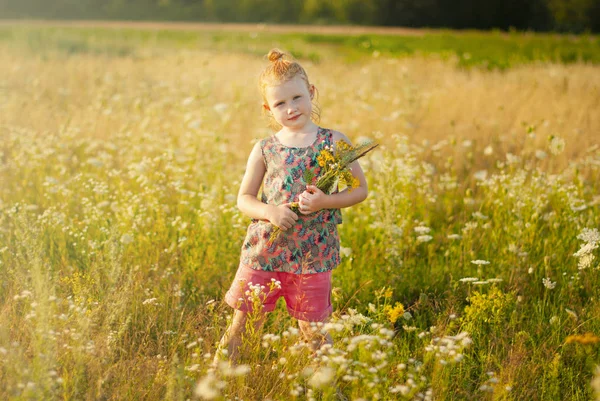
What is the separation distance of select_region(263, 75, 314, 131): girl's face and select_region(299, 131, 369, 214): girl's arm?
19cm

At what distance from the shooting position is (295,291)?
303 cm

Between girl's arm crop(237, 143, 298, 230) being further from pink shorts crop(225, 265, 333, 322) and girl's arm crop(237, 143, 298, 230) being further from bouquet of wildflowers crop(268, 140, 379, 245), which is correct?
pink shorts crop(225, 265, 333, 322)

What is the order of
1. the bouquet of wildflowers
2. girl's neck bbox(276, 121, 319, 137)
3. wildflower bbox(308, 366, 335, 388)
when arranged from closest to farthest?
wildflower bbox(308, 366, 335, 388)
the bouquet of wildflowers
girl's neck bbox(276, 121, 319, 137)

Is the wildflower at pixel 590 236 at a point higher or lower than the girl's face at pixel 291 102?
lower

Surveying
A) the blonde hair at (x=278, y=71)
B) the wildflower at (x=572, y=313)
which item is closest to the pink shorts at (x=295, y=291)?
the blonde hair at (x=278, y=71)

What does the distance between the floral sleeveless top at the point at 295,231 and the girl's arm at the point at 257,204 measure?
2.8 inches

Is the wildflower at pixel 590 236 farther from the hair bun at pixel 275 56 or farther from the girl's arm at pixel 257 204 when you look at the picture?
the hair bun at pixel 275 56

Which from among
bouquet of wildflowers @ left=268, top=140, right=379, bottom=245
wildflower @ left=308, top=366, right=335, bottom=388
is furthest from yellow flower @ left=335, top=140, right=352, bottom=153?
wildflower @ left=308, top=366, right=335, bottom=388

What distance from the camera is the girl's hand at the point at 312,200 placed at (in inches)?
109

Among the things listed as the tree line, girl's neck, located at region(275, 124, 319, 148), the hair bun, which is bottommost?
girl's neck, located at region(275, 124, 319, 148)

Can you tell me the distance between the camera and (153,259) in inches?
152

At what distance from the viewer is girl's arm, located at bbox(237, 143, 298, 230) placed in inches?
111

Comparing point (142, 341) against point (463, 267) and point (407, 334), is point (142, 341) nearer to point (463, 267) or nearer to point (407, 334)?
point (407, 334)

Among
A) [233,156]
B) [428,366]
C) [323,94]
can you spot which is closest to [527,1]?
[323,94]
